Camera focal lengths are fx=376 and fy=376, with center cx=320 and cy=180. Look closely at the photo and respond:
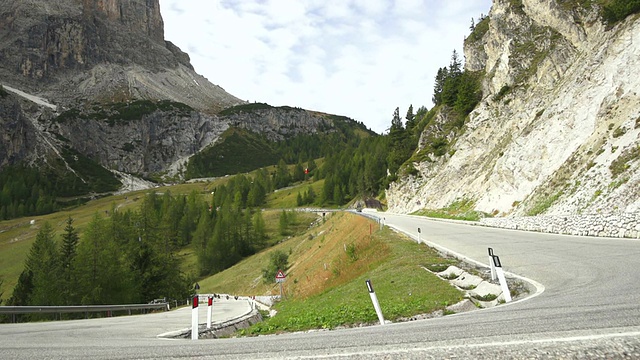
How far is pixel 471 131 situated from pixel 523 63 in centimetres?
1199

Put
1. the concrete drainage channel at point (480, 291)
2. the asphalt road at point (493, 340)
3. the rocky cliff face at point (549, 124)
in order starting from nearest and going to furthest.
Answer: the asphalt road at point (493, 340) → the concrete drainage channel at point (480, 291) → the rocky cliff face at point (549, 124)

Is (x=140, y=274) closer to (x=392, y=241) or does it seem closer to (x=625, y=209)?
(x=392, y=241)

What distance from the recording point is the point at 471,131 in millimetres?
60344

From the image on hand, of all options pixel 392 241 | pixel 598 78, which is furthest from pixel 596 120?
pixel 392 241

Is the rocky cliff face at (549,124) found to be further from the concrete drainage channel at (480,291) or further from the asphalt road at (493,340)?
the asphalt road at (493,340)

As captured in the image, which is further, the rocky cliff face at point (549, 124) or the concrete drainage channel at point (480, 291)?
the rocky cliff face at point (549, 124)

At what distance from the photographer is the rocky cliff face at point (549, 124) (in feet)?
89.8

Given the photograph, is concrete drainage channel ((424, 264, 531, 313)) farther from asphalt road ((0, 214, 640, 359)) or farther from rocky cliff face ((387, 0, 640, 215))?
rocky cliff face ((387, 0, 640, 215))

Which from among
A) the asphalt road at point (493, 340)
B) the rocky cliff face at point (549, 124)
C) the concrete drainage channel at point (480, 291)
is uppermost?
the rocky cliff face at point (549, 124)

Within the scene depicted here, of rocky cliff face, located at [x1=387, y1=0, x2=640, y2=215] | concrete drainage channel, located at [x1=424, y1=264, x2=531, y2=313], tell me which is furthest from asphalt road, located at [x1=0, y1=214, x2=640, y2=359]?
rocky cliff face, located at [x1=387, y1=0, x2=640, y2=215]

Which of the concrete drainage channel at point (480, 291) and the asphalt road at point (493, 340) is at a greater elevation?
the asphalt road at point (493, 340)

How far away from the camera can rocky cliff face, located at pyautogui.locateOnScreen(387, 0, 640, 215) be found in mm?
27359

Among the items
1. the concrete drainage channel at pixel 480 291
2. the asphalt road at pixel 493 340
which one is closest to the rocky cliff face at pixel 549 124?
the concrete drainage channel at pixel 480 291

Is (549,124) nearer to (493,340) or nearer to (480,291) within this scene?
(480,291)
